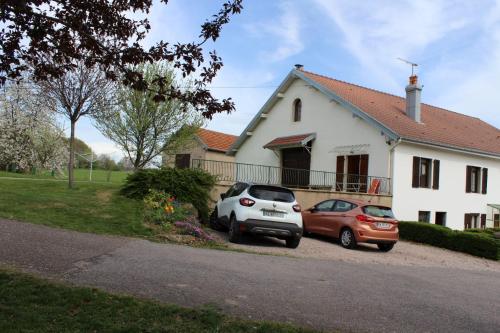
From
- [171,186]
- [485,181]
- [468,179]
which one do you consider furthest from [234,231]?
[485,181]

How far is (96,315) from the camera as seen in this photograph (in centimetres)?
507

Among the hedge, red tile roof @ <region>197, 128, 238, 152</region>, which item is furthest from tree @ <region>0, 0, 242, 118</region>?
red tile roof @ <region>197, 128, 238, 152</region>

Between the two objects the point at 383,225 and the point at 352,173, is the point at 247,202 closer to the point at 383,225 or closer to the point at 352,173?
the point at 383,225

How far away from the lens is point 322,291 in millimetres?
7336

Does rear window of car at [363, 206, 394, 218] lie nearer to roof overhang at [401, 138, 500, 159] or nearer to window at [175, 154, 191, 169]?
roof overhang at [401, 138, 500, 159]

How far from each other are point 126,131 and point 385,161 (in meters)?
14.6

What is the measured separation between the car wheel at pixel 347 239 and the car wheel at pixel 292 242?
233 centimetres

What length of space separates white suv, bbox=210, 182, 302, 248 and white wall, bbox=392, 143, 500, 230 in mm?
10045

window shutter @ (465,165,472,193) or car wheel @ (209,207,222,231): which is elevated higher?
window shutter @ (465,165,472,193)

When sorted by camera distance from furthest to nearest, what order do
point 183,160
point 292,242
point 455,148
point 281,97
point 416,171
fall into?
point 183,160 < point 281,97 < point 455,148 < point 416,171 < point 292,242

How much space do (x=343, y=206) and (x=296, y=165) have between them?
454 inches

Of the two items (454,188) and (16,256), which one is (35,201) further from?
(454,188)

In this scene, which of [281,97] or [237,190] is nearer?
[237,190]

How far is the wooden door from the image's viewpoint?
25422 millimetres
